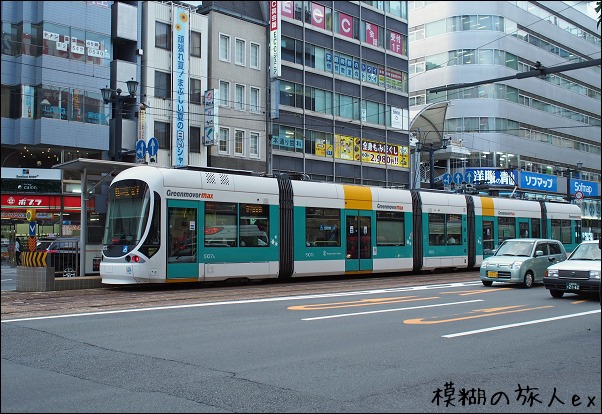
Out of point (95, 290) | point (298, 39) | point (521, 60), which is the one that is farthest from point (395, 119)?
point (95, 290)

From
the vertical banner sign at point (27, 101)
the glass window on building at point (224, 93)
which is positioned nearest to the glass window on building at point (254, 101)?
the glass window on building at point (224, 93)

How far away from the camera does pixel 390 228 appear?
25375 millimetres

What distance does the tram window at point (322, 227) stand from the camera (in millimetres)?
22219

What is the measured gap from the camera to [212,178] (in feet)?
63.2

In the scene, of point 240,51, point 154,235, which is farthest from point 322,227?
point 240,51

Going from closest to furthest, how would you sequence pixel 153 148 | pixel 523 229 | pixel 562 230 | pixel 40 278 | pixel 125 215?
pixel 40 278
pixel 125 215
pixel 153 148
pixel 523 229
pixel 562 230

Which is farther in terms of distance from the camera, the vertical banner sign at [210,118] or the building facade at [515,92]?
the vertical banner sign at [210,118]

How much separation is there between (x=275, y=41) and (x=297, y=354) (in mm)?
35656

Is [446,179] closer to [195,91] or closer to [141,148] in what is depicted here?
[195,91]

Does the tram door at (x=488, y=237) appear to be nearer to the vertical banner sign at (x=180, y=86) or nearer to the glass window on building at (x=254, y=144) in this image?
the glass window on building at (x=254, y=144)

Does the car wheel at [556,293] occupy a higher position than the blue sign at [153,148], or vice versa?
the blue sign at [153,148]

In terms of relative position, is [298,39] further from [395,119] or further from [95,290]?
[95,290]

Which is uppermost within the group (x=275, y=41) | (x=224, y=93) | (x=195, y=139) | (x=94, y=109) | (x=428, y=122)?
(x=275, y=41)

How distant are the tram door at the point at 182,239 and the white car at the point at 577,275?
9.79 metres
